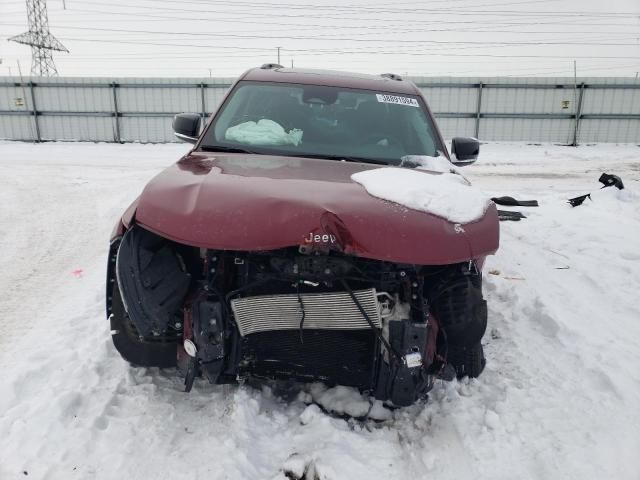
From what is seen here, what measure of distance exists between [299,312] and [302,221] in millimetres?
501

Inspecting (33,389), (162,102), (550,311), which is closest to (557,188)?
(550,311)

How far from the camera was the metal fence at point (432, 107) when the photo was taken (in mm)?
16531

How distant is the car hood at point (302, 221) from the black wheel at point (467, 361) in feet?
2.39

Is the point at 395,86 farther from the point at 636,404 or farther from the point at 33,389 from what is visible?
the point at 33,389

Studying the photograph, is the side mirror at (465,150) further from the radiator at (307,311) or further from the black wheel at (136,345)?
the black wheel at (136,345)

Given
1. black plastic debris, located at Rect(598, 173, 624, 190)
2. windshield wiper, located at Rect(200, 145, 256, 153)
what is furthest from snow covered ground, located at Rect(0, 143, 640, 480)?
black plastic debris, located at Rect(598, 173, 624, 190)

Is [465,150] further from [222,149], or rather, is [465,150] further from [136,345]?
[136,345]

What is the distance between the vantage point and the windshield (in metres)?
3.31

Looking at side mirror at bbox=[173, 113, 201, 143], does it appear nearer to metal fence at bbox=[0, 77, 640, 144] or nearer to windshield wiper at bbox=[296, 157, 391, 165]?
windshield wiper at bbox=[296, 157, 391, 165]

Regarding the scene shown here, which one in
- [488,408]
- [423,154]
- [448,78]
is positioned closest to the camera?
[488,408]

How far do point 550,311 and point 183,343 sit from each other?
269 centimetres

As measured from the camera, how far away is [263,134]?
3377 millimetres

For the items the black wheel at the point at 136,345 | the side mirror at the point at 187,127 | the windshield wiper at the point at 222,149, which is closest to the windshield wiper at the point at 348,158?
the windshield wiper at the point at 222,149

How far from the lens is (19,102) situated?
1677 centimetres
